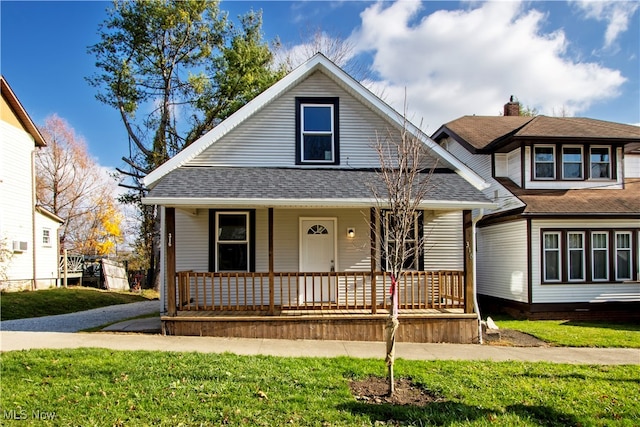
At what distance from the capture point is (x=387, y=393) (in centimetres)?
525

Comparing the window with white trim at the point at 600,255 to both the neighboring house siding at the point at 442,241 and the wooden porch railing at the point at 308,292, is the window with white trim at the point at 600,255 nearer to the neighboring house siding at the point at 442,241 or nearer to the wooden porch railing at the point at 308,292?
the neighboring house siding at the point at 442,241

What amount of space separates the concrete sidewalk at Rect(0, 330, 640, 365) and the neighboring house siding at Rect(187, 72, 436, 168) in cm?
448

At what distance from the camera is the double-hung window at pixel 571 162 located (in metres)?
14.0

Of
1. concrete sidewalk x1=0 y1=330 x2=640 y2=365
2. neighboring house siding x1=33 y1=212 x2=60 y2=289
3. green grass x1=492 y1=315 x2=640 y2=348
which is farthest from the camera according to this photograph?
neighboring house siding x1=33 y1=212 x2=60 y2=289

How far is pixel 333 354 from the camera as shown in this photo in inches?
289

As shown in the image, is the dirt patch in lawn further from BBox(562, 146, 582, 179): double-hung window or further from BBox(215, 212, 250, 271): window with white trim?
BBox(562, 146, 582, 179): double-hung window

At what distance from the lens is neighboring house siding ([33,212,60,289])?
18750 mm

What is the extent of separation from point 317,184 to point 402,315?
339cm

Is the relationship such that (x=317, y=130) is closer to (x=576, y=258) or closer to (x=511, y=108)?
(x=576, y=258)

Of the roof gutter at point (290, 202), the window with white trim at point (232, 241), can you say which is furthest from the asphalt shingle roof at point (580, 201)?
the window with white trim at point (232, 241)

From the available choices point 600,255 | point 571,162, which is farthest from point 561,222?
point 571,162

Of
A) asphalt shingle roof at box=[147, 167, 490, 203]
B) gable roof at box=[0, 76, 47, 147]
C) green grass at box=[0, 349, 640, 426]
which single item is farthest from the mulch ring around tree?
gable roof at box=[0, 76, 47, 147]

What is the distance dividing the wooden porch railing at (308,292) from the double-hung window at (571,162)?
651 centimetres

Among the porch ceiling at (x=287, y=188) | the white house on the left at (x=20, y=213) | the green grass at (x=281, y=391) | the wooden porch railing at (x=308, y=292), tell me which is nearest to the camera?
the green grass at (x=281, y=391)
